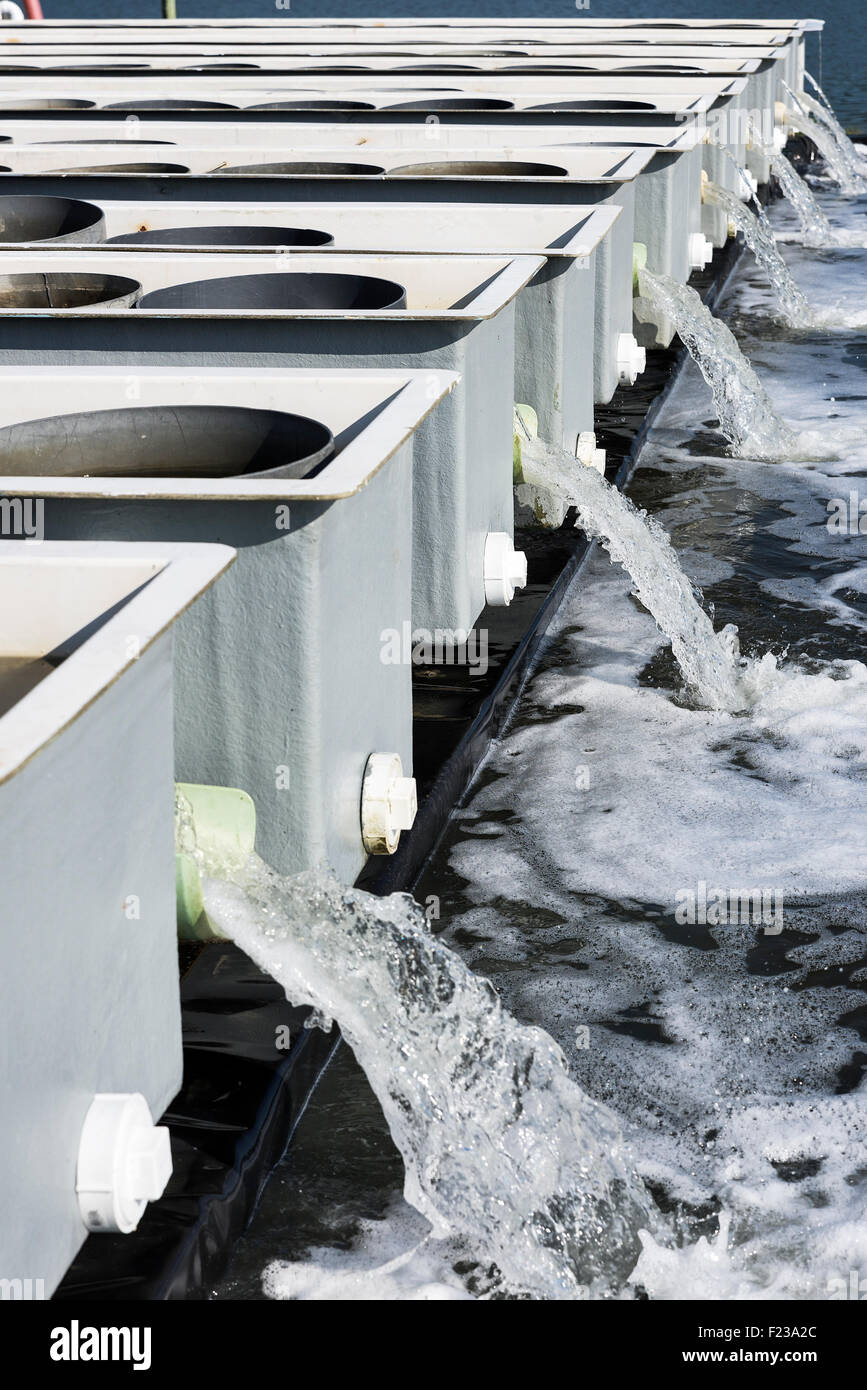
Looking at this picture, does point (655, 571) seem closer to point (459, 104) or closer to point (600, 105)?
point (600, 105)

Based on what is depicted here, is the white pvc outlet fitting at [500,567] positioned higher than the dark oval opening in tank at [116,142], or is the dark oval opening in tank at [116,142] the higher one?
the dark oval opening in tank at [116,142]

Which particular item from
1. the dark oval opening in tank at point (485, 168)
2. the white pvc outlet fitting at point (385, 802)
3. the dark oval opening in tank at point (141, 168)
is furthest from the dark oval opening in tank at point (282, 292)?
the dark oval opening in tank at point (141, 168)

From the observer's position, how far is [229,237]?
588 centimetres

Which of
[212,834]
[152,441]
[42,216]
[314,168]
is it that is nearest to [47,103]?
[314,168]

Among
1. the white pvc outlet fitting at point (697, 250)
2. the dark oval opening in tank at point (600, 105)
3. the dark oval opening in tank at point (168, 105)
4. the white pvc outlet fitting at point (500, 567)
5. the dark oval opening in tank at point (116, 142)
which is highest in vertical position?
the dark oval opening in tank at point (168, 105)

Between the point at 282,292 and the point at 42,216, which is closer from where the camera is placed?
the point at 282,292

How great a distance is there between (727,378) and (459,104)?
10.8 ft

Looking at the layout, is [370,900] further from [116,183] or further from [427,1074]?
[116,183]

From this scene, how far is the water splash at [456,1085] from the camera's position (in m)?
2.81

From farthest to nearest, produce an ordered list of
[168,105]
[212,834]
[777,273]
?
[168,105], [777,273], [212,834]

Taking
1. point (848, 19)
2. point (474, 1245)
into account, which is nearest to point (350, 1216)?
point (474, 1245)

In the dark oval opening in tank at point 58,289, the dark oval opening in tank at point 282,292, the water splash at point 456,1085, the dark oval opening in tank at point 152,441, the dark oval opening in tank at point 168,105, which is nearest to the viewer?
the water splash at point 456,1085

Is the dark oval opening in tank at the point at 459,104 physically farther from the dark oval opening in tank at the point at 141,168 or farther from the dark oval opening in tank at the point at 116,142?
the dark oval opening in tank at the point at 141,168

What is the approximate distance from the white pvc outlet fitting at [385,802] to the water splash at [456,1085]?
32 centimetres
